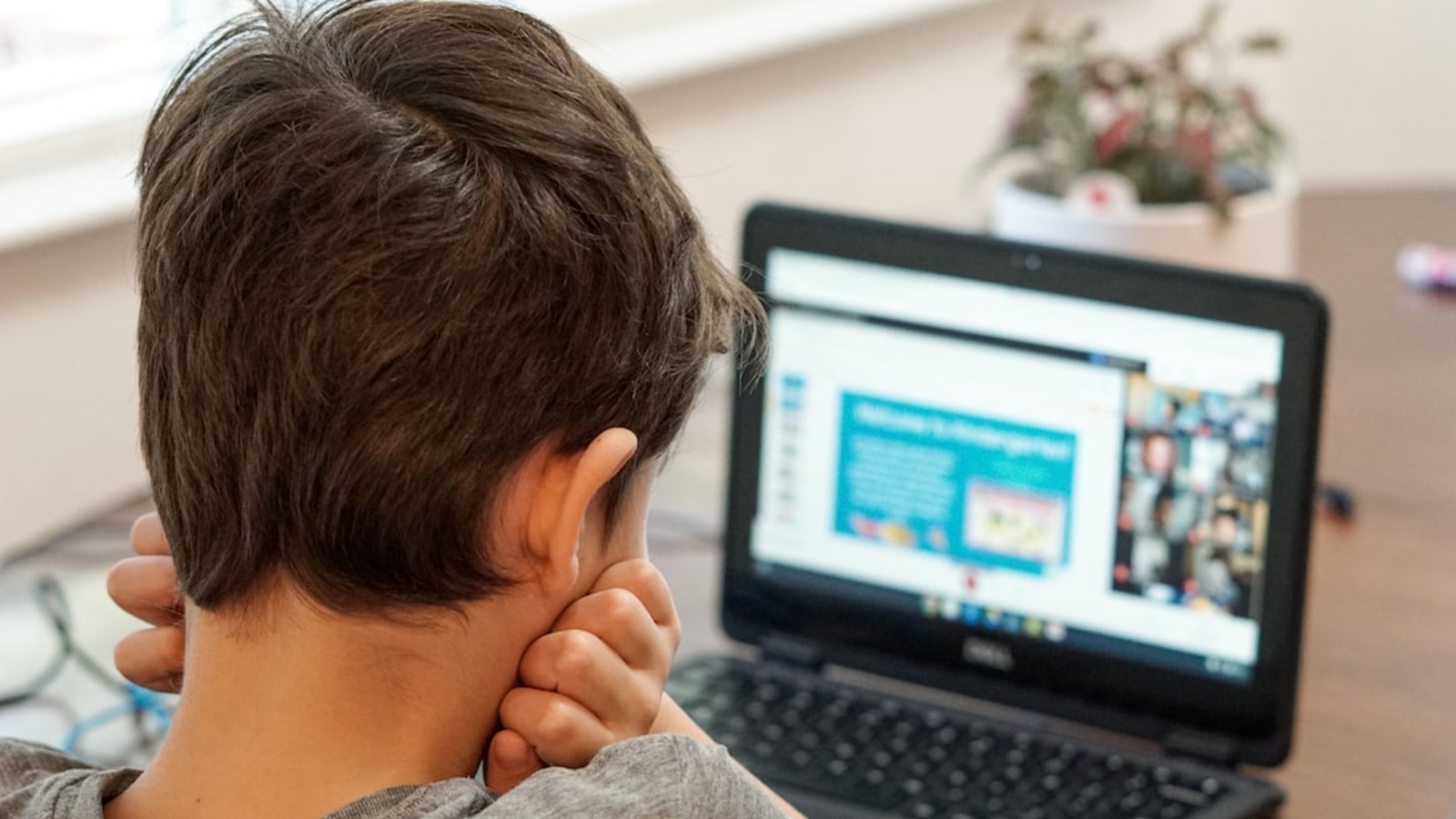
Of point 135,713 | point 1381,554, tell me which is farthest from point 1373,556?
point 135,713

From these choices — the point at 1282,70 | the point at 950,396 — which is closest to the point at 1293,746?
the point at 950,396

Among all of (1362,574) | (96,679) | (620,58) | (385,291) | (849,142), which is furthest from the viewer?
(849,142)

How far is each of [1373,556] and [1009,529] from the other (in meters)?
0.43

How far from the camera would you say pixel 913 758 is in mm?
1211

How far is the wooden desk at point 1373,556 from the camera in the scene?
48.1 inches

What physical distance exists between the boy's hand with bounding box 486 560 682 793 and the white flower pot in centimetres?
83

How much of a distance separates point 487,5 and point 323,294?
166mm

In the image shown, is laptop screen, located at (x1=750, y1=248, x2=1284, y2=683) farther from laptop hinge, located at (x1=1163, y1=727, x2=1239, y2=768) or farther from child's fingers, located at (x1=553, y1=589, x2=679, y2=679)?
child's fingers, located at (x1=553, y1=589, x2=679, y2=679)

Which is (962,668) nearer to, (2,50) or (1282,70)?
(2,50)

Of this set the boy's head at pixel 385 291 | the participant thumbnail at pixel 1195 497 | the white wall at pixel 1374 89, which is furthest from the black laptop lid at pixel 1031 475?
the white wall at pixel 1374 89

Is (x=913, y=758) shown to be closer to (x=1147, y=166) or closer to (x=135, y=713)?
(x=135, y=713)

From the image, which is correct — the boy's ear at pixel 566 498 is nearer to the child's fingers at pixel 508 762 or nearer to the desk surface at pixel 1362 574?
the child's fingers at pixel 508 762

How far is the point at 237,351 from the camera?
76 cm

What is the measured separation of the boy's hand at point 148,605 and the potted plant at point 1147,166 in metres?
0.94
